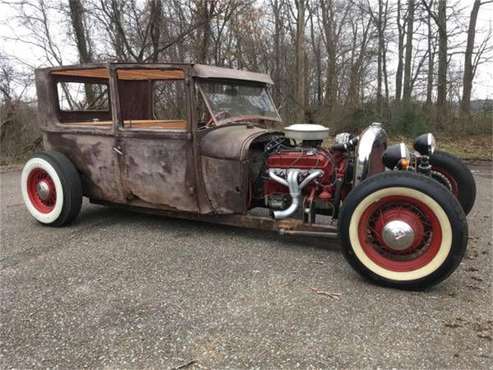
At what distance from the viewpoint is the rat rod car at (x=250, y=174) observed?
8.96 ft

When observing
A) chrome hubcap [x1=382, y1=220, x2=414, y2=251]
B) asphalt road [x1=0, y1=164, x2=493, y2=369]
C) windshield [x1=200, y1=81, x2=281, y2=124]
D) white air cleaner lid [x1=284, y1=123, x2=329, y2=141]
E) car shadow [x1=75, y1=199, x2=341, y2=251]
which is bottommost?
asphalt road [x1=0, y1=164, x2=493, y2=369]

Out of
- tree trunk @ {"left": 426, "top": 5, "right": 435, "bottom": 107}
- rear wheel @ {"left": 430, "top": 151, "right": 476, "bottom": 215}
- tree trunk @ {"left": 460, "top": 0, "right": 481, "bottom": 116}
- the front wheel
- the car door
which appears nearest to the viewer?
the front wheel

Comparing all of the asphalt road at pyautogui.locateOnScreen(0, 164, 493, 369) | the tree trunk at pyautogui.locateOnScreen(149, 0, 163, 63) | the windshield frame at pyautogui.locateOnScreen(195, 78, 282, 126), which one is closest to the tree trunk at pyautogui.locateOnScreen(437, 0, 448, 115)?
the tree trunk at pyautogui.locateOnScreen(149, 0, 163, 63)

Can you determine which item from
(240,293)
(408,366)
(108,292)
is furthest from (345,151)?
(108,292)

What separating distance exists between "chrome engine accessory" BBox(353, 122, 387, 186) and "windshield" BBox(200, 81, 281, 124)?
128 cm

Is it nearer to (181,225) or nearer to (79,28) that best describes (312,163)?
(181,225)

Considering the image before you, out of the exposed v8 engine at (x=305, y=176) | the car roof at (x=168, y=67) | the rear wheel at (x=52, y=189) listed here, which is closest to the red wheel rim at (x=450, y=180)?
the exposed v8 engine at (x=305, y=176)

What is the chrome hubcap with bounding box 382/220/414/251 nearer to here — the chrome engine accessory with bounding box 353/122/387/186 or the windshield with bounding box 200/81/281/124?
the chrome engine accessory with bounding box 353/122/387/186

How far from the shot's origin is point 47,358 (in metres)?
2.05

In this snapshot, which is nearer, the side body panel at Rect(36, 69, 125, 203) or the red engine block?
the red engine block

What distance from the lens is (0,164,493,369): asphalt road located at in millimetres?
2055

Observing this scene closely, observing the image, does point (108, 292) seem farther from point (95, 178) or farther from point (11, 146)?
point (11, 146)

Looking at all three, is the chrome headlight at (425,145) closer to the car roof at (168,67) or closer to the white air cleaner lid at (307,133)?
the white air cleaner lid at (307,133)

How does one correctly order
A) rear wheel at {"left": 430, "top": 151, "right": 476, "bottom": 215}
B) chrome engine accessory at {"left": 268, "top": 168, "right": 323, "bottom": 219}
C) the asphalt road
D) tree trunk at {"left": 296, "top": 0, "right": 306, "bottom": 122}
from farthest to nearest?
1. tree trunk at {"left": 296, "top": 0, "right": 306, "bottom": 122}
2. rear wheel at {"left": 430, "top": 151, "right": 476, "bottom": 215}
3. chrome engine accessory at {"left": 268, "top": 168, "right": 323, "bottom": 219}
4. the asphalt road
